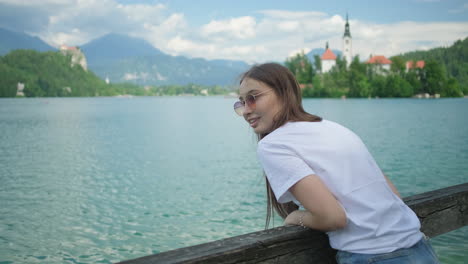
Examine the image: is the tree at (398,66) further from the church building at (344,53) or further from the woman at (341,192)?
the woman at (341,192)

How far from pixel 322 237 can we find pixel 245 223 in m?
7.43

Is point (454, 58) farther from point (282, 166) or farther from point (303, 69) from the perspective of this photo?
point (282, 166)

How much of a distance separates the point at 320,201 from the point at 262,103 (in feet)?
1.73

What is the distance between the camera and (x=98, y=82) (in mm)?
178875

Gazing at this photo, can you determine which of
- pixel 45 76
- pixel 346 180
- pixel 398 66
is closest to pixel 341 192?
pixel 346 180

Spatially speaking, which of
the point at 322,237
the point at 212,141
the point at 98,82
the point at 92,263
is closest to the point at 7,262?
the point at 92,263

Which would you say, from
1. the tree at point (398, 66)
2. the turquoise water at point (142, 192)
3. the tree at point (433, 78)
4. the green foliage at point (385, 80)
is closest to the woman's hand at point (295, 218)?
the turquoise water at point (142, 192)

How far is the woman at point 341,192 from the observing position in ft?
5.01

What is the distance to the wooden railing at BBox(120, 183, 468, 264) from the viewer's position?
1369mm

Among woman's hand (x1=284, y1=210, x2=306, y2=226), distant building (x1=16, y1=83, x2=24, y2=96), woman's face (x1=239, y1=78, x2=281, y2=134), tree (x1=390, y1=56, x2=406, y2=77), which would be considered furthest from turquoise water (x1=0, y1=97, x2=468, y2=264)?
distant building (x1=16, y1=83, x2=24, y2=96)

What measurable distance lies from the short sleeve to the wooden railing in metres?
0.16

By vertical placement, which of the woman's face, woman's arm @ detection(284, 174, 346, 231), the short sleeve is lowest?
woman's arm @ detection(284, 174, 346, 231)

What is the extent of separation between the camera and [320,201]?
153 cm

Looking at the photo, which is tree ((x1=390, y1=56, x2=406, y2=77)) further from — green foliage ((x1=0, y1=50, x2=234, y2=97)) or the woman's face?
green foliage ((x1=0, y1=50, x2=234, y2=97))
